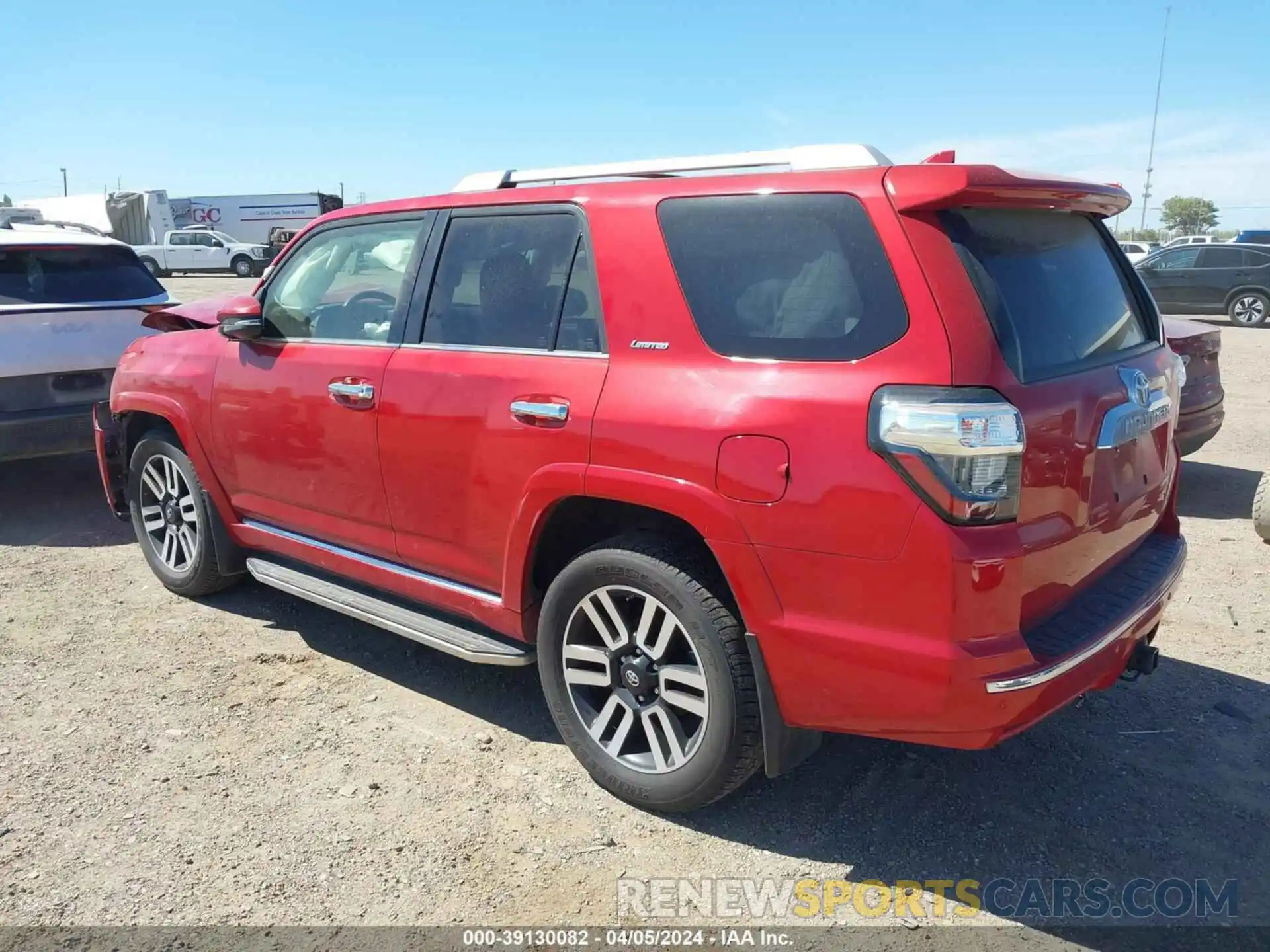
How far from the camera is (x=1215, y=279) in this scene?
18.2 m

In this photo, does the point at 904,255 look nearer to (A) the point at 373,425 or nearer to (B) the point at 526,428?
(B) the point at 526,428

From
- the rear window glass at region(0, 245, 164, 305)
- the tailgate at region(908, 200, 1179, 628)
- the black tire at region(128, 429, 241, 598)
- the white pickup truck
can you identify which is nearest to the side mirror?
the black tire at region(128, 429, 241, 598)

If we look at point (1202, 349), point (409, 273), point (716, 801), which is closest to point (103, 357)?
point (409, 273)

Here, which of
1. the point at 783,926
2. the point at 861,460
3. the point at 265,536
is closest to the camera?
the point at 861,460

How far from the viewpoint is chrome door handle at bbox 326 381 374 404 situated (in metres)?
3.72

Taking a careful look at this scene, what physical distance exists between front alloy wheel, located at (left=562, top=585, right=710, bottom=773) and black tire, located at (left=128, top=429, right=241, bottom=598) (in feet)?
7.89

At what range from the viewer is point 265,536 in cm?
445

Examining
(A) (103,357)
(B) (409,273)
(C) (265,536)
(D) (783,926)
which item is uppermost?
(B) (409,273)

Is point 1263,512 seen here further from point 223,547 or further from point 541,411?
point 223,547

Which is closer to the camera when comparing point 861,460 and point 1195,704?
point 861,460

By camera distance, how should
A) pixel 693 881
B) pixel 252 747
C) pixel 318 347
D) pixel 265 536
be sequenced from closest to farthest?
1. pixel 693 881
2. pixel 252 747
3. pixel 318 347
4. pixel 265 536

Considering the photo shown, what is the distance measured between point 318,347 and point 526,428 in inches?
51.6

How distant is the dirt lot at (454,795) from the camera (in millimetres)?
2820

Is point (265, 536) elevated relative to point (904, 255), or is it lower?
lower
